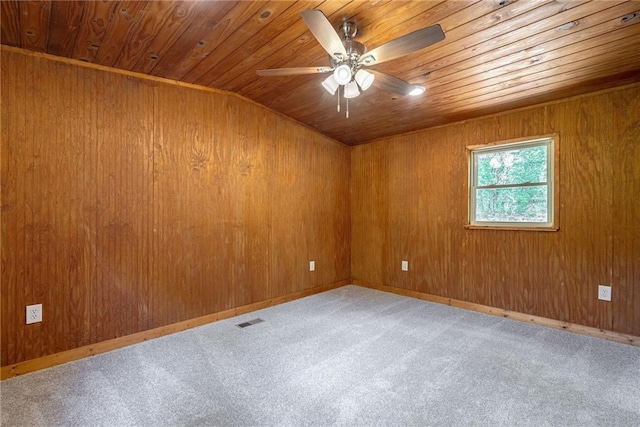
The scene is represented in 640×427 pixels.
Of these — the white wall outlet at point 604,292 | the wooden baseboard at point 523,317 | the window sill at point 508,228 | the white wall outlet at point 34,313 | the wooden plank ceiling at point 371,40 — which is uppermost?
the wooden plank ceiling at point 371,40

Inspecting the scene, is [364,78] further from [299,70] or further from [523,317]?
[523,317]

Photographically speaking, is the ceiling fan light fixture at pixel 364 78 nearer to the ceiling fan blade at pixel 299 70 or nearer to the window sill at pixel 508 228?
the ceiling fan blade at pixel 299 70

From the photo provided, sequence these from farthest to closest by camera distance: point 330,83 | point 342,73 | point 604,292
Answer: point 604,292, point 330,83, point 342,73

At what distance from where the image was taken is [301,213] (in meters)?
3.98

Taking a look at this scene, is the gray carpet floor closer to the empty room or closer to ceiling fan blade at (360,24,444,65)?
the empty room

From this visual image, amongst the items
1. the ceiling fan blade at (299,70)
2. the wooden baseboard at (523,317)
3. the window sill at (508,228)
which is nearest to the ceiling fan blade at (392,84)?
the ceiling fan blade at (299,70)

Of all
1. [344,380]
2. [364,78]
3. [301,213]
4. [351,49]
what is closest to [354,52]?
[351,49]

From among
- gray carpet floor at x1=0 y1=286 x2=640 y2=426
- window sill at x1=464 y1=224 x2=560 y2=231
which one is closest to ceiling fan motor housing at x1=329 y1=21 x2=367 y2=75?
gray carpet floor at x1=0 y1=286 x2=640 y2=426

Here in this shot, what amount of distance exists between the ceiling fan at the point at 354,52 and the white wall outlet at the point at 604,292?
2.48m

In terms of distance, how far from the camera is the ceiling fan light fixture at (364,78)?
197 cm

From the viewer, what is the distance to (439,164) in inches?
148

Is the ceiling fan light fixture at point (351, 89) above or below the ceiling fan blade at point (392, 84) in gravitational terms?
below

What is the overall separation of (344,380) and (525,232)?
8.03 ft

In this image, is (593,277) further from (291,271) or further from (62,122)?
(62,122)
